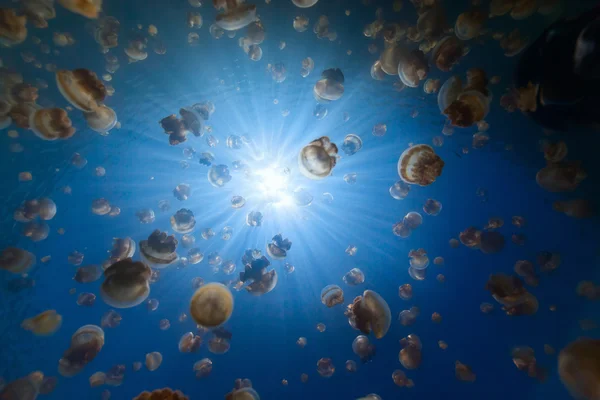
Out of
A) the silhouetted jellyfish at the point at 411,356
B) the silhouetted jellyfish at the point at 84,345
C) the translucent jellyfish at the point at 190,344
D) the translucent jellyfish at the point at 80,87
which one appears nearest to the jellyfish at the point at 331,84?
the translucent jellyfish at the point at 80,87

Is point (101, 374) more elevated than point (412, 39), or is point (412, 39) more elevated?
point (412, 39)

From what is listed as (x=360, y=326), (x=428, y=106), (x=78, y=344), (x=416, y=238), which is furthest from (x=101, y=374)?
(x=428, y=106)

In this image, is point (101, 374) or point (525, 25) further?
point (101, 374)

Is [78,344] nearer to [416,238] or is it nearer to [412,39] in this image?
[416,238]

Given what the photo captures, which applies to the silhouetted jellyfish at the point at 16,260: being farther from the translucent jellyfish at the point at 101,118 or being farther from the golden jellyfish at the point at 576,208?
the golden jellyfish at the point at 576,208

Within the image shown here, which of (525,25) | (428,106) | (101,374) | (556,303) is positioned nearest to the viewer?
(525,25)

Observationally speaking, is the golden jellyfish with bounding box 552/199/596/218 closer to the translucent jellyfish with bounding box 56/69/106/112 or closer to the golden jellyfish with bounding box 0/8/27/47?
the translucent jellyfish with bounding box 56/69/106/112

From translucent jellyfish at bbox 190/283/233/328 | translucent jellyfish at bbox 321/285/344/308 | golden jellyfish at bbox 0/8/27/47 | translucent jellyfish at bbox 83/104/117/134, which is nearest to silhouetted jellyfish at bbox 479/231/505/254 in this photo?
translucent jellyfish at bbox 321/285/344/308
